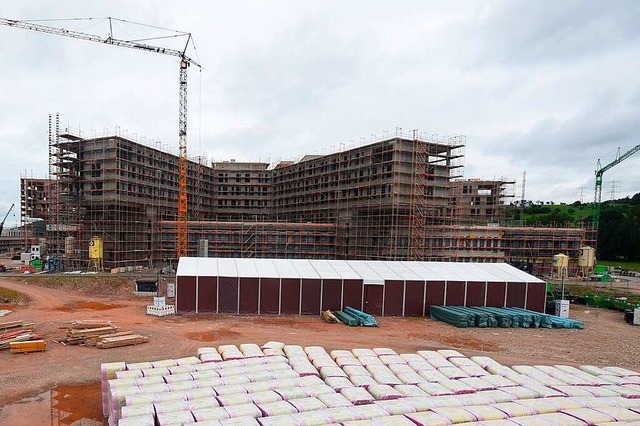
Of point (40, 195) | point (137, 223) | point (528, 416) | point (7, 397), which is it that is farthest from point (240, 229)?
point (40, 195)

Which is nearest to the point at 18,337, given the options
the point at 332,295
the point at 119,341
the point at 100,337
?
the point at 100,337

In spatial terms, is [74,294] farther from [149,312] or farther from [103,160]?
[103,160]

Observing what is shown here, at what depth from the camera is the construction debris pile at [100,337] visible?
21.7 m

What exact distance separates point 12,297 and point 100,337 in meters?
17.2

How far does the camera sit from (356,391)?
13250mm

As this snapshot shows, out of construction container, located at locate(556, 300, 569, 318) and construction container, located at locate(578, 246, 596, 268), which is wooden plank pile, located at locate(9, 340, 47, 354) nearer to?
construction container, located at locate(556, 300, 569, 318)

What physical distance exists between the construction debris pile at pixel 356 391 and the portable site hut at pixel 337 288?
40.3ft

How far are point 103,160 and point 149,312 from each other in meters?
29.1

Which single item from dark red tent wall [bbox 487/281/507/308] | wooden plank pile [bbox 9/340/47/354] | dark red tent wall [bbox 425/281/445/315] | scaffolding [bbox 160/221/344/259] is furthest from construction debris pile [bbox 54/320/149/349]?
scaffolding [bbox 160/221/344/259]

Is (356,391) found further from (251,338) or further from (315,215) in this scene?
(315,215)

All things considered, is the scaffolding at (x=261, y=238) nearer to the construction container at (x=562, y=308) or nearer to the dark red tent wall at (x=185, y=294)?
the dark red tent wall at (x=185, y=294)

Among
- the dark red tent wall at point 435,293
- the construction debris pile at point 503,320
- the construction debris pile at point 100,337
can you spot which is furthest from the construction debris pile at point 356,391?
the dark red tent wall at point 435,293

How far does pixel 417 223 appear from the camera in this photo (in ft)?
157

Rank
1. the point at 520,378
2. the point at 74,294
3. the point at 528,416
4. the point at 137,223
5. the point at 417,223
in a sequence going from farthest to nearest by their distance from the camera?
the point at 137,223 < the point at 417,223 < the point at 74,294 < the point at 520,378 < the point at 528,416
